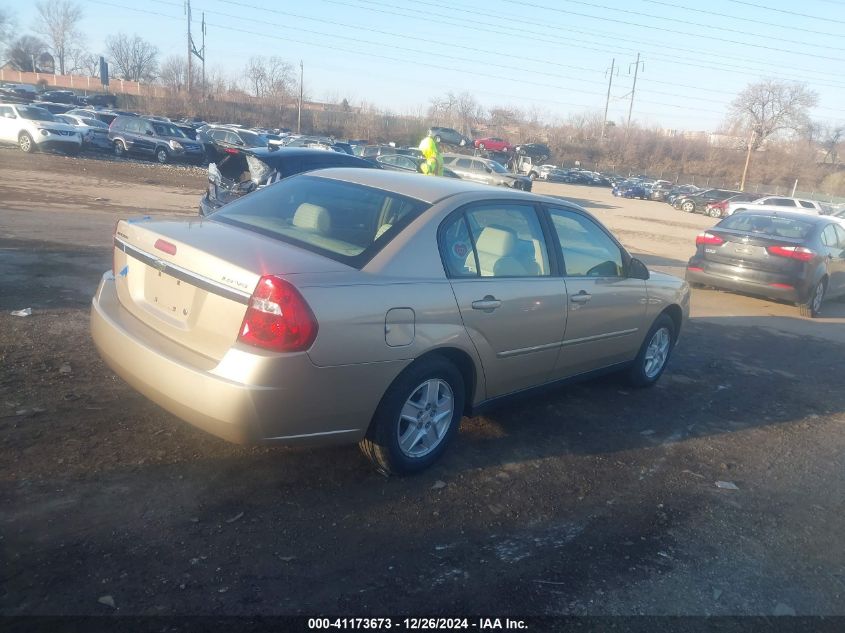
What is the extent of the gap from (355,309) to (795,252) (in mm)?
8856

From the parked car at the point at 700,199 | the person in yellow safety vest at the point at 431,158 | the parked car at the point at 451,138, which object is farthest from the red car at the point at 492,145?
the person in yellow safety vest at the point at 431,158

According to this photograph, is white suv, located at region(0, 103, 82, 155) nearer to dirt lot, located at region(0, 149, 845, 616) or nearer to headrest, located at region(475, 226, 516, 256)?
dirt lot, located at region(0, 149, 845, 616)

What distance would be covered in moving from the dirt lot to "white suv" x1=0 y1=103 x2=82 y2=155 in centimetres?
2225

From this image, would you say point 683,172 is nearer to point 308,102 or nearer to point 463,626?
point 308,102

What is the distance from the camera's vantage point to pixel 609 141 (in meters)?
85.4

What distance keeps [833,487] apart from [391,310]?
3304 mm

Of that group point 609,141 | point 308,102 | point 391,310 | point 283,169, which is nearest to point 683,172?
point 609,141

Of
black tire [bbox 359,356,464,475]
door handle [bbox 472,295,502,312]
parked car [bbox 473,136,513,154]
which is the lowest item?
black tire [bbox 359,356,464,475]

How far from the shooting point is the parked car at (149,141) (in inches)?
1120

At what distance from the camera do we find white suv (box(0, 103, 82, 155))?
2478 cm

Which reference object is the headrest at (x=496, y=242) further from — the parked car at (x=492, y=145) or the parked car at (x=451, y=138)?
the parked car at (x=492, y=145)

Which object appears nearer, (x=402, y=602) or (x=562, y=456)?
(x=402, y=602)

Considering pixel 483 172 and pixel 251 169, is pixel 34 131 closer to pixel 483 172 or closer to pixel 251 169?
pixel 483 172

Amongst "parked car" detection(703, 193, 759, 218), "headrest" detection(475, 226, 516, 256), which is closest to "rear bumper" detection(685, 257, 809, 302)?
"headrest" detection(475, 226, 516, 256)
